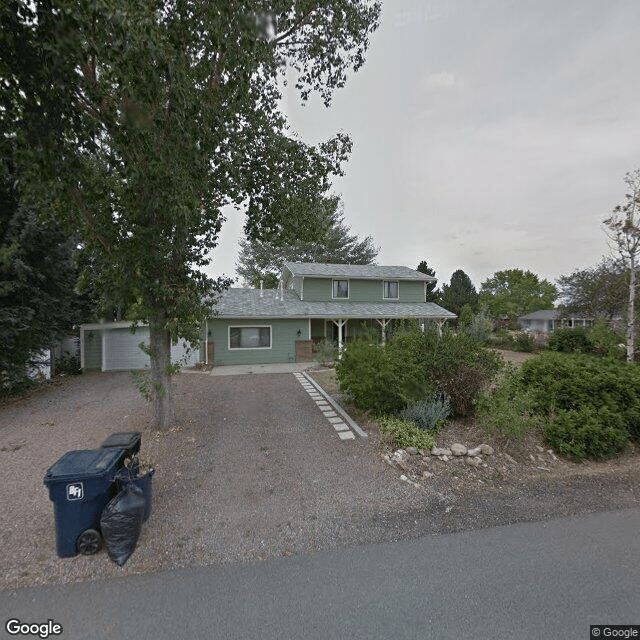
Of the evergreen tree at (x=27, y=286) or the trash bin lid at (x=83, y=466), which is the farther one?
the evergreen tree at (x=27, y=286)

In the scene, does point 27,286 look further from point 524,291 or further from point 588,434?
point 524,291

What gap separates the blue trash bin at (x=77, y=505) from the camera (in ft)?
9.16

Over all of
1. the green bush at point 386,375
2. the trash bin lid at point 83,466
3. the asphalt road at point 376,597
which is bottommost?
the asphalt road at point 376,597

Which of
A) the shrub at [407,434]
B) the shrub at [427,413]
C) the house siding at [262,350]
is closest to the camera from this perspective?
the shrub at [407,434]

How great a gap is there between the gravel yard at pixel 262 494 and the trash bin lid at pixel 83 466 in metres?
0.74

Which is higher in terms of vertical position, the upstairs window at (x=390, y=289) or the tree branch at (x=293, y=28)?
the tree branch at (x=293, y=28)

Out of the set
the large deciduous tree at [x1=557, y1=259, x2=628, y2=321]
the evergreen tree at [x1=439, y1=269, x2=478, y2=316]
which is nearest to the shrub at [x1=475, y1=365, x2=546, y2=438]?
the large deciduous tree at [x1=557, y1=259, x2=628, y2=321]

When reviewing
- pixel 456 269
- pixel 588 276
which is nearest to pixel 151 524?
pixel 588 276

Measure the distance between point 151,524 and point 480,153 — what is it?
38.0ft

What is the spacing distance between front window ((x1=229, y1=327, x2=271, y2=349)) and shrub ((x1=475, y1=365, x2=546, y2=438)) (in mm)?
11137

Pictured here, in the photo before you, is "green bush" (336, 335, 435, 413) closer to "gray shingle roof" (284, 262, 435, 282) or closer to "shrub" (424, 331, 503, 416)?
"shrub" (424, 331, 503, 416)

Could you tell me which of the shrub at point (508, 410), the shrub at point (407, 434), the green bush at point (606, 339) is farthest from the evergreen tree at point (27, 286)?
the green bush at point (606, 339)

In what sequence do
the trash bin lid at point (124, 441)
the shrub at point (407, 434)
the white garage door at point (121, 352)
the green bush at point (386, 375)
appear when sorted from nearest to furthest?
the trash bin lid at point (124, 441)
the shrub at point (407, 434)
the green bush at point (386, 375)
the white garage door at point (121, 352)

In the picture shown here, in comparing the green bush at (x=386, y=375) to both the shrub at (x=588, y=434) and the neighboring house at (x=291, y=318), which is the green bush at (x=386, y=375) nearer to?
the shrub at (x=588, y=434)
